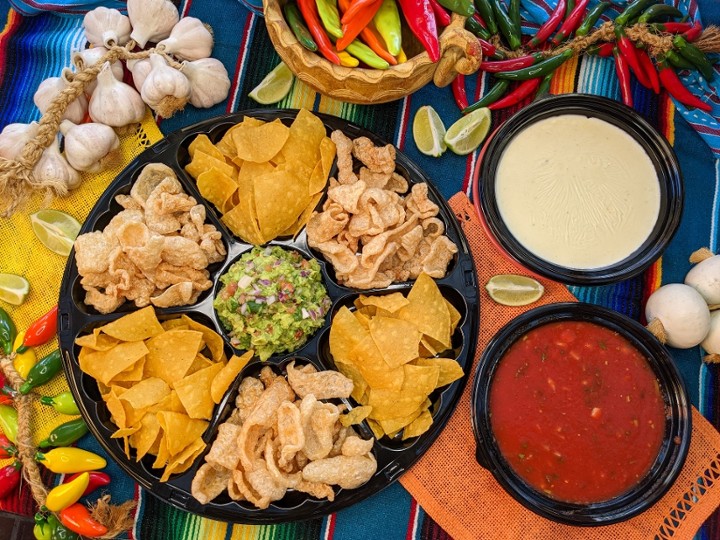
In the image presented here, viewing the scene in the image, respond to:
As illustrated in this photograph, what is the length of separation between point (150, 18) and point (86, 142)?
25.1 inches

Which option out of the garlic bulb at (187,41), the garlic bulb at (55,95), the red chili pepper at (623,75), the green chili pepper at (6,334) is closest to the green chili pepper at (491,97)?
the red chili pepper at (623,75)

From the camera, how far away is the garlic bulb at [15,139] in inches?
110

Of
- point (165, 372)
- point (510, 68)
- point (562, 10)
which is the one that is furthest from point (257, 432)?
point (562, 10)

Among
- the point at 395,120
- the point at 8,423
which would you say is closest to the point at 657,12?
the point at 395,120

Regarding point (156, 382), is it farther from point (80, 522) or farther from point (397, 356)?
point (397, 356)

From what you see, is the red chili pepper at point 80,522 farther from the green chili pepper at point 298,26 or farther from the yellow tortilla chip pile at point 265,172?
the green chili pepper at point 298,26

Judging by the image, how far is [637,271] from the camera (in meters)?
2.74

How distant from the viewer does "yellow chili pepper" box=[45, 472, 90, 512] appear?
2.72 m

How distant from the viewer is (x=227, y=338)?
266 cm

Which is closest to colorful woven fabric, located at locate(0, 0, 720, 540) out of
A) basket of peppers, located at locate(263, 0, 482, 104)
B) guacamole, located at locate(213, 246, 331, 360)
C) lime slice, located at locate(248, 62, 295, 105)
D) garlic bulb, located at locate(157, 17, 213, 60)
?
lime slice, located at locate(248, 62, 295, 105)

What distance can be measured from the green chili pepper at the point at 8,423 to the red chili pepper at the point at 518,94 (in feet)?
8.76

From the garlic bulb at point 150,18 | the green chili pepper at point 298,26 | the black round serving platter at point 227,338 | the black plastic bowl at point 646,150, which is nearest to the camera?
the green chili pepper at point 298,26

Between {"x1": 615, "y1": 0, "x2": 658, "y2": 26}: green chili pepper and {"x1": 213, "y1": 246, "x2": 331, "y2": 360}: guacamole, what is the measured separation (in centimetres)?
183

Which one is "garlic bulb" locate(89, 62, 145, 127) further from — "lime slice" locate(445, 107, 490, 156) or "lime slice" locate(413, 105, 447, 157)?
"lime slice" locate(445, 107, 490, 156)
